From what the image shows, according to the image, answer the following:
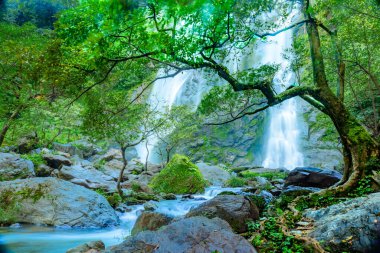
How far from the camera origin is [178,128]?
2522 cm

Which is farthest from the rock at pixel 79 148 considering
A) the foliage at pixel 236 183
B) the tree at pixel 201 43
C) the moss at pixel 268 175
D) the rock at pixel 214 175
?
the tree at pixel 201 43

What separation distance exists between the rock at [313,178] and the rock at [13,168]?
13.4 metres

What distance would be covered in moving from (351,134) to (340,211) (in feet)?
12.6

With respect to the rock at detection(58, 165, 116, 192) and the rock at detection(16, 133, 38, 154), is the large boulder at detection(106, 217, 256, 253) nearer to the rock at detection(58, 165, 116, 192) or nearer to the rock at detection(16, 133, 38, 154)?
the rock at detection(58, 165, 116, 192)

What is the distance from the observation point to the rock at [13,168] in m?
13.5

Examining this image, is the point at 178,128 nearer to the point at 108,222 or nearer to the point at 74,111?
the point at 74,111

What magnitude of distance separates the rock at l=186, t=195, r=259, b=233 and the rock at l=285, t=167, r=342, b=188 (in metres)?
8.55

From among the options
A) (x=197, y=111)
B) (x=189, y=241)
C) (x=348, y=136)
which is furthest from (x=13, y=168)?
(x=348, y=136)

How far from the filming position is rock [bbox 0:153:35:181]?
13539 millimetres

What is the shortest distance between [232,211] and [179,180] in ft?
43.1

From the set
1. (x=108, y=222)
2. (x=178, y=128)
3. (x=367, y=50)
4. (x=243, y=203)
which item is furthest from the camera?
(x=178, y=128)

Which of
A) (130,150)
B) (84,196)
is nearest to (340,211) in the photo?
(84,196)

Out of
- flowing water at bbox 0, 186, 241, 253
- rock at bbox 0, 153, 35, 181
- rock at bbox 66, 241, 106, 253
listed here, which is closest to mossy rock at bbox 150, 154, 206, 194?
rock at bbox 0, 153, 35, 181

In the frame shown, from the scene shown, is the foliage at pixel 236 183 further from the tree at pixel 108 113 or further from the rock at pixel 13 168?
the rock at pixel 13 168
